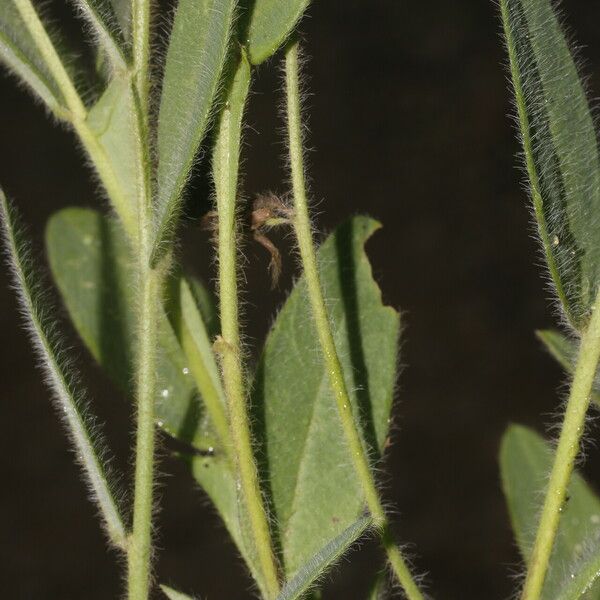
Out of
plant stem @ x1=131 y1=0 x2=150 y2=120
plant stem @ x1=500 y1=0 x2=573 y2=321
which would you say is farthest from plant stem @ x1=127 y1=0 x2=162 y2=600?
plant stem @ x1=500 y1=0 x2=573 y2=321

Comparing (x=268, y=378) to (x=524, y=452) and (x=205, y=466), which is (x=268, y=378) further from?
(x=524, y=452)

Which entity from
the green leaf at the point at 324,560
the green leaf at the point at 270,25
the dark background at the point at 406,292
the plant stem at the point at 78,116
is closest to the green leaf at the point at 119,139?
the plant stem at the point at 78,116

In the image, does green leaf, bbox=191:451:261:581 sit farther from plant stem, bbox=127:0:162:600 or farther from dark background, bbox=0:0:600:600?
dark background, bbox=0:0:600:600

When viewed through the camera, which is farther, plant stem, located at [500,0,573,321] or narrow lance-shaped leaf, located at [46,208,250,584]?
narrow lance-shaped leaf, located at [46,208,250,584]

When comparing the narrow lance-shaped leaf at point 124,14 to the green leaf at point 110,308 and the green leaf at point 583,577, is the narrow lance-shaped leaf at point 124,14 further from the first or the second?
the green leaf at point 583,577

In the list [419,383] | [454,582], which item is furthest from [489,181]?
[454,582]

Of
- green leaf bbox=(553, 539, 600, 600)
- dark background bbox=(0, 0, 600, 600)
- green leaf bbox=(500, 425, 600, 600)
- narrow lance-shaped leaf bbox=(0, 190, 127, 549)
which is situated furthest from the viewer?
dark background bbox=(0, 0, 600, 600)
